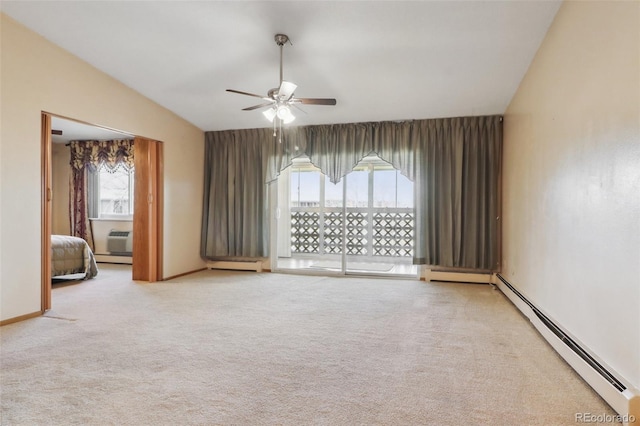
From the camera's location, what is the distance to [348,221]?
588 cm

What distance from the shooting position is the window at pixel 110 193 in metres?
6.57

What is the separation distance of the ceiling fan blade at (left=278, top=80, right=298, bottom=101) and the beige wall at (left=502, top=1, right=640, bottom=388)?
6.59ft

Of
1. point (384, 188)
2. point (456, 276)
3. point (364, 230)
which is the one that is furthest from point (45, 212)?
point (456, 276)

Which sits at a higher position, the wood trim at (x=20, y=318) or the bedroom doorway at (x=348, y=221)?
the bedroom doorway at (x=348, y=221)

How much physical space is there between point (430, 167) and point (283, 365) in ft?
11.6

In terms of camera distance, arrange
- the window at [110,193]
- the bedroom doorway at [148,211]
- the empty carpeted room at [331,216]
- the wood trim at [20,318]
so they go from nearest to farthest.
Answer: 1. the empty carpeted room at [331,216]
2. the wood trim at [20,318]
3. the bedroom doorway at [148,211]
4. the window at [110,193]

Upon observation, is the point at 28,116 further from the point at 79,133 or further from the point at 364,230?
the point at 364,230

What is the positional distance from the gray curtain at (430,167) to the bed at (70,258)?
2.11 meters

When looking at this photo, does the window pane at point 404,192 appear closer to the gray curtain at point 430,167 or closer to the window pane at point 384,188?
the window pane at point 384,188

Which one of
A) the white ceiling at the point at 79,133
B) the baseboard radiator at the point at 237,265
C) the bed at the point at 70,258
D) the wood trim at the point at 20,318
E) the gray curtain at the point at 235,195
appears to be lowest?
the wood trim at the point at 20,318

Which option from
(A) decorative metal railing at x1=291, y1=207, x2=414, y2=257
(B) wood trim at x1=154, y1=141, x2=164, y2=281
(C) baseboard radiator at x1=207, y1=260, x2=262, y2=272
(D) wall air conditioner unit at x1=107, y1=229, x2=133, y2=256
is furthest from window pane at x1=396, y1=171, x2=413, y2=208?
(D) wall air conditioner unit at x1=107, y1=229, x2=133, y2=256

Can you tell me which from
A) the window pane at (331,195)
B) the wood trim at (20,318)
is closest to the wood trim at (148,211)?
the wood trim at (20,318)

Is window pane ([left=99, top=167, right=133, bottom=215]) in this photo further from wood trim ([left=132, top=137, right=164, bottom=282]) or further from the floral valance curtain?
wood trim ([left=132, top=137, right=164, bottom=282])

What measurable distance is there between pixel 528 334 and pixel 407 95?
2.81m
